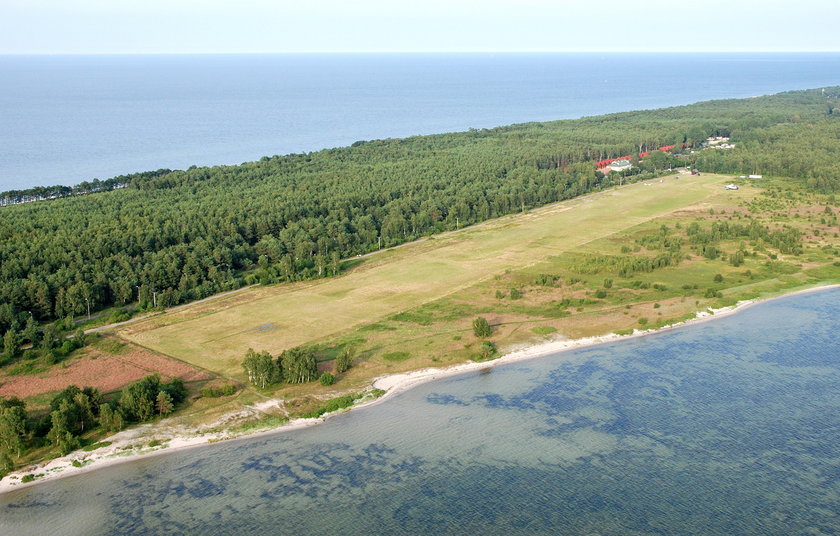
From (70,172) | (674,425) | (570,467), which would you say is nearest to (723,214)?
(674,425)

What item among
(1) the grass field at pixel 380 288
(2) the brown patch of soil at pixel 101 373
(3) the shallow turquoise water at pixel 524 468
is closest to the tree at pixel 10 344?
(2) the brown patch of soil at pixel 101 373

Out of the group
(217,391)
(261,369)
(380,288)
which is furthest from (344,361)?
(380,288)

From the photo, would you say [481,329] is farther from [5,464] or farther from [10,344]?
[10,344]

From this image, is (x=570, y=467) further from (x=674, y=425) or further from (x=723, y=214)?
(x=723, y=214)

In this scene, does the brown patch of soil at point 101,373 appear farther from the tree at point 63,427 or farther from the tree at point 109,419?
the tree at point 63,427

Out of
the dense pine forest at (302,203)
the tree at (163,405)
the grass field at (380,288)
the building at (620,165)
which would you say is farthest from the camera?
the building at (620,165)
